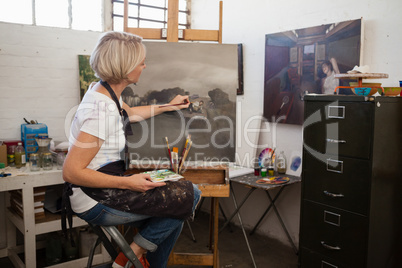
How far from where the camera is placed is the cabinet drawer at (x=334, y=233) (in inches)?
92.8

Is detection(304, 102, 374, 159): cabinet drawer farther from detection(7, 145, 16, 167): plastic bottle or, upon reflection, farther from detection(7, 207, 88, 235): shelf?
detection(7, 145, 16, 167): plastic bottle

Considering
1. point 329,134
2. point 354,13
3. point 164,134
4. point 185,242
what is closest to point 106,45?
point 164,134

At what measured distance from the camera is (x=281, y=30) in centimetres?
339

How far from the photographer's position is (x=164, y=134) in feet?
8.20

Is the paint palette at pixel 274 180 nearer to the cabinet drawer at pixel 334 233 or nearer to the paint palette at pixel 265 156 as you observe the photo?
the paint palette at pixel 265 156

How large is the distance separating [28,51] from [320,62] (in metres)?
2.36

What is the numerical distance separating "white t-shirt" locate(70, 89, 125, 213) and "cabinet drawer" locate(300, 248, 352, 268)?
1473 mm

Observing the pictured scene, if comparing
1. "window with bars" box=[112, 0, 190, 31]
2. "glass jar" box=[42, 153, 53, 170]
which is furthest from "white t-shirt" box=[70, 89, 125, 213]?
"window with bars" box=[112, 0, 190, 31]

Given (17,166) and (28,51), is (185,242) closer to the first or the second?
(17,166)

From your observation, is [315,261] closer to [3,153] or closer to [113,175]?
[113,175]

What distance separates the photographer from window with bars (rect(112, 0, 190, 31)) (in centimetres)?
388

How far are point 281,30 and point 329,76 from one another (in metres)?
0.69

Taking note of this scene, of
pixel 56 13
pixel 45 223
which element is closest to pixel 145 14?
pixel 56 13

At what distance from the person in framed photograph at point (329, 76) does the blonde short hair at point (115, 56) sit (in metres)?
1.58
